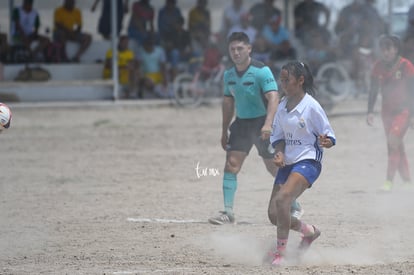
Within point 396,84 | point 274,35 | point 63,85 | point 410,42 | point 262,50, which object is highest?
point 396,84

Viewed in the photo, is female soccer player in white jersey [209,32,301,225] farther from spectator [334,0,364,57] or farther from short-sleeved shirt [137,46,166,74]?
spectator [334,0,364,57]

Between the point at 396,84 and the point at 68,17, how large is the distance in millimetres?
10889

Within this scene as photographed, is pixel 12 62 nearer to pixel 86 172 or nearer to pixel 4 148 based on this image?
pixel 4 148

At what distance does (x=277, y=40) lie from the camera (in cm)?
2020

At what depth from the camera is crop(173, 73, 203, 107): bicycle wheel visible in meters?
19.4

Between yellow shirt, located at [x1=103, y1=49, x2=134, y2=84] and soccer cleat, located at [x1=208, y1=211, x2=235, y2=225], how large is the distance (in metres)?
10.8

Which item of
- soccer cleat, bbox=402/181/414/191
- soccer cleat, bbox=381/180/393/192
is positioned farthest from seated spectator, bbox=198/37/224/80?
soccer cleat, bbox=381/180/393/192

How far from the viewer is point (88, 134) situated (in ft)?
55.0

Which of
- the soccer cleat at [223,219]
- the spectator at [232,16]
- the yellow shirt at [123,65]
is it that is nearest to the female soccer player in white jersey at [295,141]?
the soccer cleat at [223,219]

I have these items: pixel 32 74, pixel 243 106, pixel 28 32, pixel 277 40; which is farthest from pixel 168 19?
pixel 243 106

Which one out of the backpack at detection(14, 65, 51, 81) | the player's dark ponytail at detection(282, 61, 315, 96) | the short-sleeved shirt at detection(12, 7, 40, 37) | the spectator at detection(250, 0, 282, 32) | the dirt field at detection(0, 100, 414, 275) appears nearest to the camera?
the player's dark ponytail at detection(282, 61, 315, 96)

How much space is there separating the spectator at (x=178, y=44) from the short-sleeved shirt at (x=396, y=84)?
9.39 metres

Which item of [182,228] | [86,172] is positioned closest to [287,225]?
[182,228]

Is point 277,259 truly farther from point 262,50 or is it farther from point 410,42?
point 262,50
